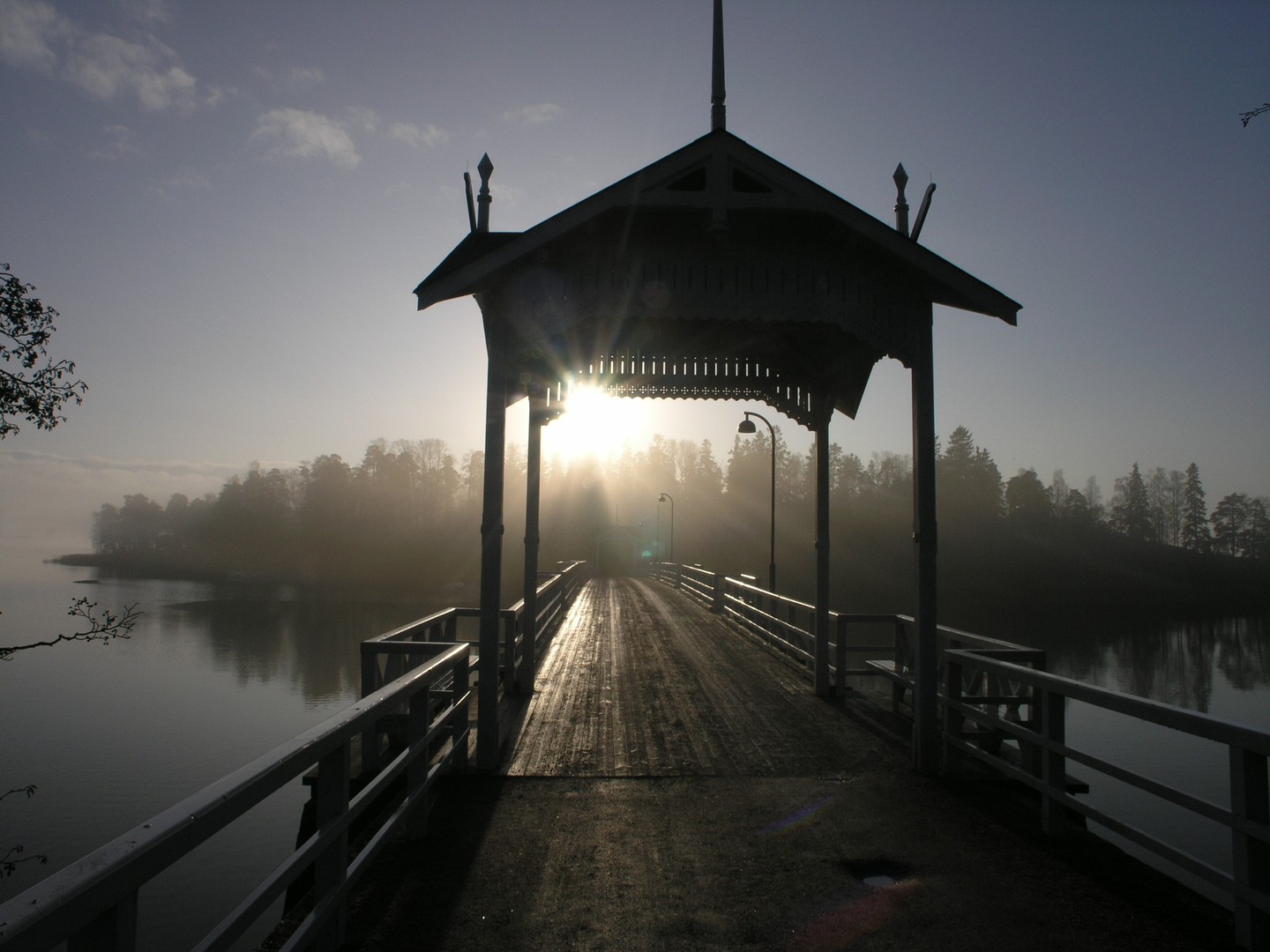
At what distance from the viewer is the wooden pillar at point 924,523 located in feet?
21.0

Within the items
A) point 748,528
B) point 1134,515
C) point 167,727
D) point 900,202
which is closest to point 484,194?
point 900,202

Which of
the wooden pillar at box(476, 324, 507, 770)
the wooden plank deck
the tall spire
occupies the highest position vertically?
the tall spire

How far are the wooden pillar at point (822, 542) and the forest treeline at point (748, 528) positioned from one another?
54382mm

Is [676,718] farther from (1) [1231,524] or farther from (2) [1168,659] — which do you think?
(1) [1231,524]

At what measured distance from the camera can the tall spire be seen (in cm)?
670

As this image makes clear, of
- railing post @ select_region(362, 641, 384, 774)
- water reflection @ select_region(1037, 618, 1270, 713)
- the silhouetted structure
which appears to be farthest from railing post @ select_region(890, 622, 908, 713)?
water reflection @ select_region(1037, 618, 1270, 713)

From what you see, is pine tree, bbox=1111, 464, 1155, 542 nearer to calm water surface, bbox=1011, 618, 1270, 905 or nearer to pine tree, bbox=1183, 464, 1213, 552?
pine tree, bbox=1183, 464, 1213, 552

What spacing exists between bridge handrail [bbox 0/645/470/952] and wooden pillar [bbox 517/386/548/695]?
4.57 m

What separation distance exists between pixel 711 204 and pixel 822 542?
4.69 m

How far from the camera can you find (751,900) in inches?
154

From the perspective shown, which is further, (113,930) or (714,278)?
(714,278)

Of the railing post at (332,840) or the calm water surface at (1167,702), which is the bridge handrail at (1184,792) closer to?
the calm water surface at (1167,702)

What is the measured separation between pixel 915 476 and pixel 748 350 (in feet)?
10.3

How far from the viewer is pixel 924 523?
655 centimetres
